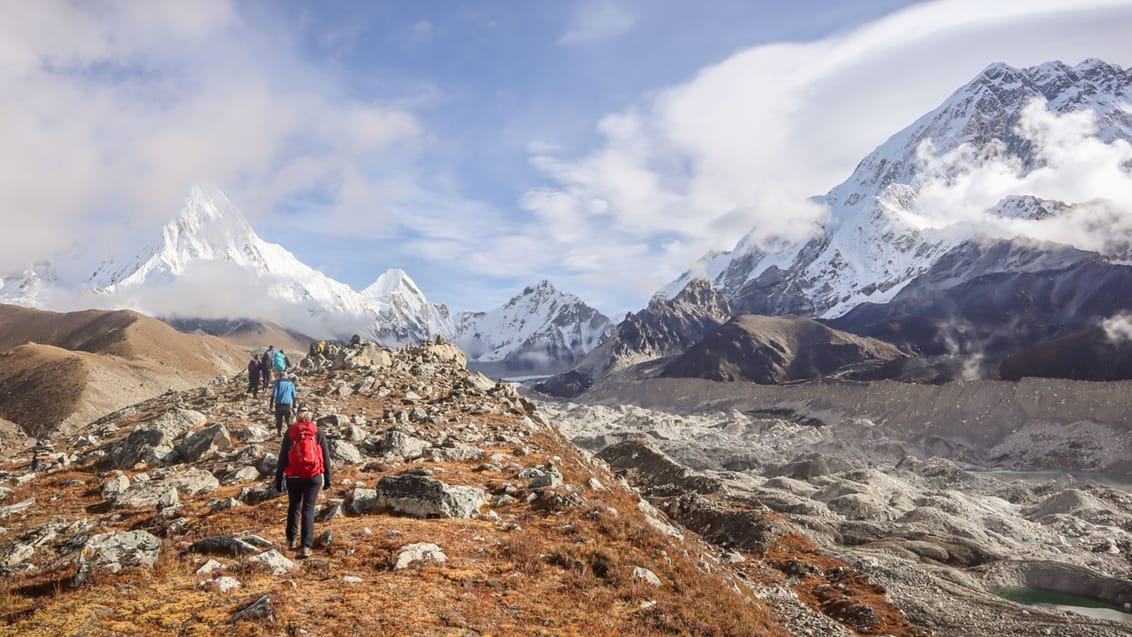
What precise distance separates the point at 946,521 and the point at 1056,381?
89194 millimetres

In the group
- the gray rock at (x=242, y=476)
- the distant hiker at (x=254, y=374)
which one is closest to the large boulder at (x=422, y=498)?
the gray rock at (x=242, y=476)

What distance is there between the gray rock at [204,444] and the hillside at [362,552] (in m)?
0.06

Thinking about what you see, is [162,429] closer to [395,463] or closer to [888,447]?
[395,463]

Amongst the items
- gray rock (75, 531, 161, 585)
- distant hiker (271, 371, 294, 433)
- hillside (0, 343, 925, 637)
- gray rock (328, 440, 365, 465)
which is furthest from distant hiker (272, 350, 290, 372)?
gray rock (75, 531, 161, 585)

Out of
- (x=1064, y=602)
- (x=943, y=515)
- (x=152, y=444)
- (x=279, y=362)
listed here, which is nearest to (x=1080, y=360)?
(x=943, y=515)

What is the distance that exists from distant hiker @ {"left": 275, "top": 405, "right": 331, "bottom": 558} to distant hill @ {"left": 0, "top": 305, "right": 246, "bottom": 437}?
6149 cm

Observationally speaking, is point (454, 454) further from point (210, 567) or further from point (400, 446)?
point (210, 567)

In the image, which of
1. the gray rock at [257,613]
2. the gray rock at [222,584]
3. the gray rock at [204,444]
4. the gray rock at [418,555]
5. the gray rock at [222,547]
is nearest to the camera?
the gray rock at [257,613]

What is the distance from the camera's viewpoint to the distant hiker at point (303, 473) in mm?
12328

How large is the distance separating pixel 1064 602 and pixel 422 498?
37475 mm

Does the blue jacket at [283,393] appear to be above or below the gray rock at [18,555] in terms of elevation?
above

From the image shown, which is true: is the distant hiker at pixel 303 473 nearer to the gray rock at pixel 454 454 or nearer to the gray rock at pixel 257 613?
the gray rock at pixel 257 613

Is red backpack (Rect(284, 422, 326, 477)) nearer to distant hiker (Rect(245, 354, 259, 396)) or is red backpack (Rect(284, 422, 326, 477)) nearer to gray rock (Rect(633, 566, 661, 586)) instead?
gray rock (Rect(633, 566, 661, 586))

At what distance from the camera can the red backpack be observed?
12.3 metres
